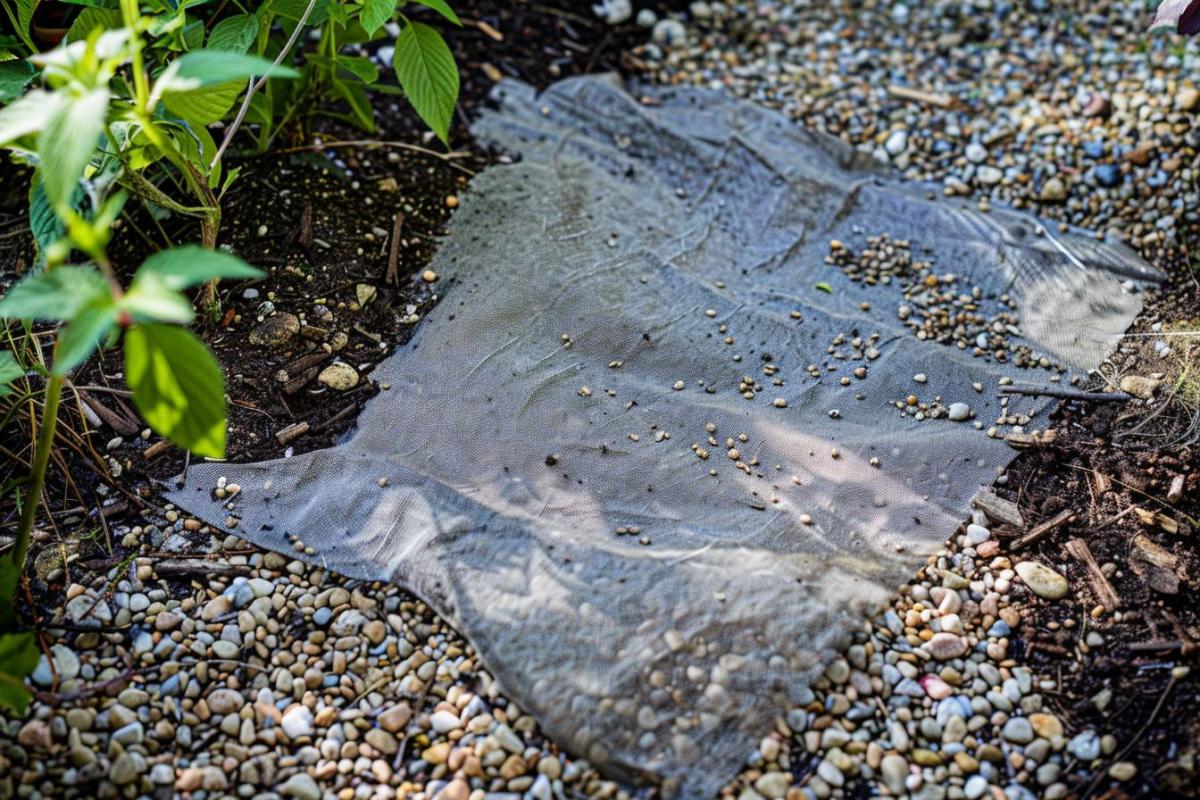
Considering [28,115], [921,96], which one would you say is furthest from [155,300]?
[921,96]

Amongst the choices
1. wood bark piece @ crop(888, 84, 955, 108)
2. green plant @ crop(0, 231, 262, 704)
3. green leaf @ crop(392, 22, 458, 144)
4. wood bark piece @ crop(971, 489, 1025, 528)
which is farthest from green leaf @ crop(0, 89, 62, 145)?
wood bark piece @ crop(888, 84, 955, 108)

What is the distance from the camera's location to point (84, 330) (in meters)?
1.12

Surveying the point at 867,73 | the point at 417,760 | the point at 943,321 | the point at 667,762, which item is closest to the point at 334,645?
the point at 417,760

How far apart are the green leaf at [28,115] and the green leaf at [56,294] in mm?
164

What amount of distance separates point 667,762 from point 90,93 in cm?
110

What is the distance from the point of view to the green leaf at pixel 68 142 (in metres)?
1.14

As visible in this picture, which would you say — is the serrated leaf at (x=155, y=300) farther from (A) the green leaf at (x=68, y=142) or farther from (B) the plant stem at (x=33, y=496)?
(B) the plant stem at (x=33, y=496)

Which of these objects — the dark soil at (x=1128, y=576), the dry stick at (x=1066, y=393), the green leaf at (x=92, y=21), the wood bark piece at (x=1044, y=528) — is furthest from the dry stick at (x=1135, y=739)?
the green leaf at (x=92, y=21)

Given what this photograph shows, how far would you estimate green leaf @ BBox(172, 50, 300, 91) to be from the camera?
1257 millimetres

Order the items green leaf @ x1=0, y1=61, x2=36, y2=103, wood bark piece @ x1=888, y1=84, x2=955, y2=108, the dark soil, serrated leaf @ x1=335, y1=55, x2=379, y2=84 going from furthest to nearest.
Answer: wood bark piece @ x1=888, y1=84, x2=955, y2=108 → serrated leaf @ x1=335, y1=55, x2=379, y2=84 → green leaf @ x1=0, y1=61, x2=36, y2=103 → the dark soil

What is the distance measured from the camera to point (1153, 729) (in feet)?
4.60

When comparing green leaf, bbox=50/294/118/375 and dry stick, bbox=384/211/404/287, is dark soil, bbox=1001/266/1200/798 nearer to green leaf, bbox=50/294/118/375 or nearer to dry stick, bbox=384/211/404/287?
dry stick, bbox=384/211/404/287

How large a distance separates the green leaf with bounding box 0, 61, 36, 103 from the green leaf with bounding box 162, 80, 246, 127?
0.89 ft

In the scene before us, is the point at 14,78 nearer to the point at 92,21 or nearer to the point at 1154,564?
the point at 92,21
